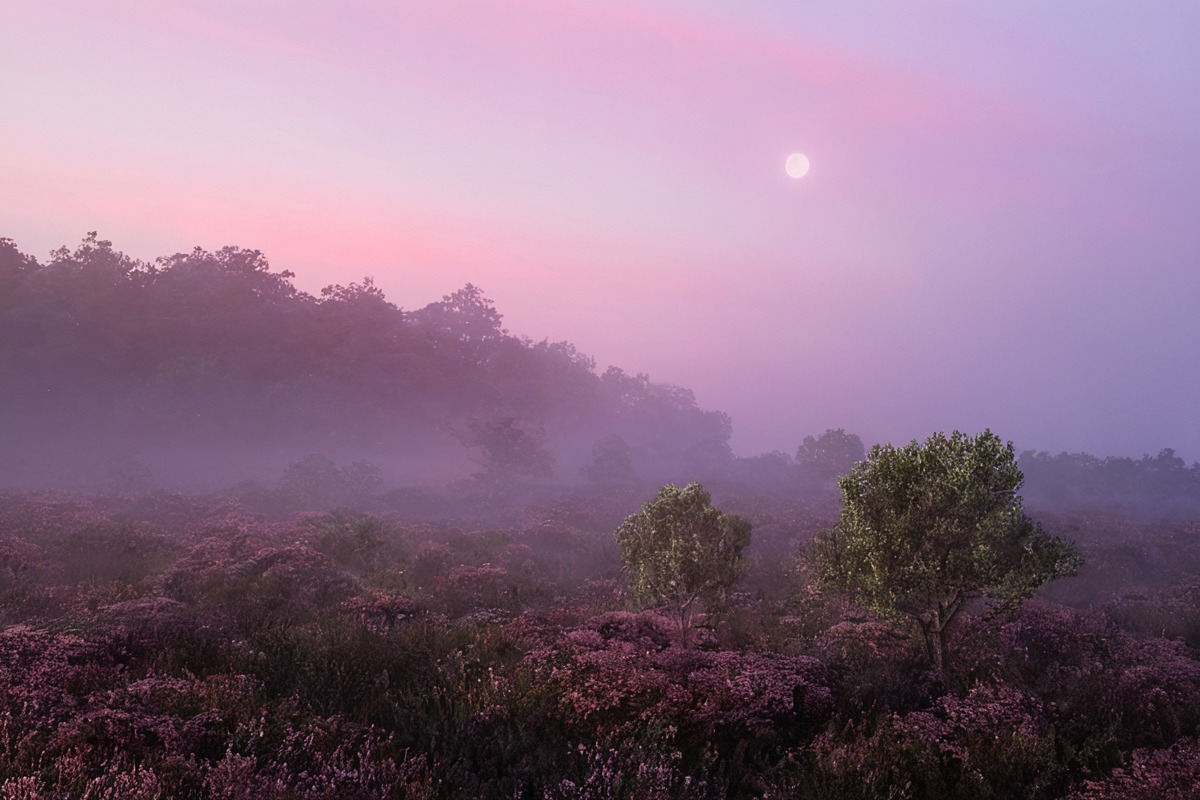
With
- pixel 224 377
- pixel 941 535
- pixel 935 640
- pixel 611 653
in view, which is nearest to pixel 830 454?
pixel 224 377

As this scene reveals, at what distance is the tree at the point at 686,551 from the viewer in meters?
12.1

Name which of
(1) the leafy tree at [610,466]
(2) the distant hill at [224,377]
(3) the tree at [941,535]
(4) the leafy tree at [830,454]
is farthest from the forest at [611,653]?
(4) the leafy tree at [830,454]

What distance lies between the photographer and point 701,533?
1245cm

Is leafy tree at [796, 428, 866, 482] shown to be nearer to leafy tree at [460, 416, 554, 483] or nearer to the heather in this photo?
leafy tree at [460, 416, 554, 483]

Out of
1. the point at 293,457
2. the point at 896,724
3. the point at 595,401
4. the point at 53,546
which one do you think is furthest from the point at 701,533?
the point at 595,401

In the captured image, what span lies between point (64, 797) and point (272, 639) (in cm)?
543

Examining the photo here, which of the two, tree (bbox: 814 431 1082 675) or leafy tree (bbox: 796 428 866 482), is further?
leafy tree (bbox: 796 428 866 482)

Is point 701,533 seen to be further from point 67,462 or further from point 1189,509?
point 1189,509

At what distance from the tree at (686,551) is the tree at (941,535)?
2416mm

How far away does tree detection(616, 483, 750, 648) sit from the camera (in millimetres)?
12102

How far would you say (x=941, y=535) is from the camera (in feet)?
32.6

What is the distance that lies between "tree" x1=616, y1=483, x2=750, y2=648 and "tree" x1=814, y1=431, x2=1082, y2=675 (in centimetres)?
242

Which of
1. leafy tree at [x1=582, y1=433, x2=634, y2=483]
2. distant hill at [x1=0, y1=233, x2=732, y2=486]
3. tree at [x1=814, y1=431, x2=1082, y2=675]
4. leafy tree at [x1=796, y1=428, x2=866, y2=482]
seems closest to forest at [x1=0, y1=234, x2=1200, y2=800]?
tree at [x1=814, y1=431, x2=1082, y2=675]

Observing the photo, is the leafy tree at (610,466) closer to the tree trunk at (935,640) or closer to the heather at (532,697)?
the heather at (532,697)
